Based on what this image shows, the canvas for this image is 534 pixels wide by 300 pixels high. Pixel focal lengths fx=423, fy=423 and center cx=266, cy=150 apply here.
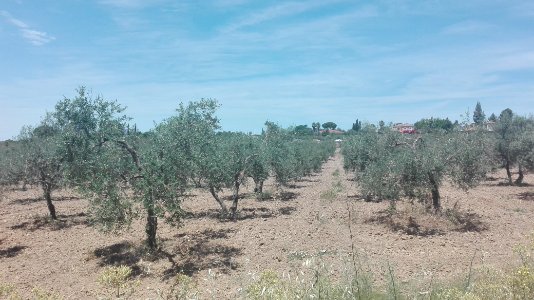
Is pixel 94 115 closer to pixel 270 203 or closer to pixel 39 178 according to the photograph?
pixel 39 178

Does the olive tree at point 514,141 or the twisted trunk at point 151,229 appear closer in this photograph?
the twisted trunk at point 151,229

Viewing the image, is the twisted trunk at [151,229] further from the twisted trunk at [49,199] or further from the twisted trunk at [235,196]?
the twisted trunk at [49,199]

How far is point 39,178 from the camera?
22.8m

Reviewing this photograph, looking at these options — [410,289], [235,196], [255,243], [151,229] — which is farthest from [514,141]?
[410,289]

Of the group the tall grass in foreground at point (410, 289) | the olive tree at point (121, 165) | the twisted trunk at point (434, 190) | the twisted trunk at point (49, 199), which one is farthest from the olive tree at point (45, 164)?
the tall grass in foreground at point (410, 289)

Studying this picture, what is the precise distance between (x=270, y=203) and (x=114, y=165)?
13369 mm

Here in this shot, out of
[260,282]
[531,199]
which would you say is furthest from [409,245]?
[531,199]

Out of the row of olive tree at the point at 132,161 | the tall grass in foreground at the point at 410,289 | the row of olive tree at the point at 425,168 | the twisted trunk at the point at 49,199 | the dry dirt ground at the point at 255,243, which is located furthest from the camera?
the twisted trunk at the point at 49,199

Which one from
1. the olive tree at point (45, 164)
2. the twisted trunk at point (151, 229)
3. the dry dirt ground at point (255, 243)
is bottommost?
the dry dirt ground at point (255, 243)

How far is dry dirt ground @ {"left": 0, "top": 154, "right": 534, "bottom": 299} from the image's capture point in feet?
42.8

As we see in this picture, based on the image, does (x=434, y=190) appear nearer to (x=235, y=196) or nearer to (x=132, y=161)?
(x=235, y=196)

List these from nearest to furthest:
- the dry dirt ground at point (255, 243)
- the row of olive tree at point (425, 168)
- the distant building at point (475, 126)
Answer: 1. the dry dirt ground at point (255, 243)
2. the row of olive tree at point (425, 168)
3. the distant building at point (475, 126)

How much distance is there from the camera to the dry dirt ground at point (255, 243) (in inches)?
514

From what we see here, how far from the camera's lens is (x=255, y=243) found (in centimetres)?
1664
